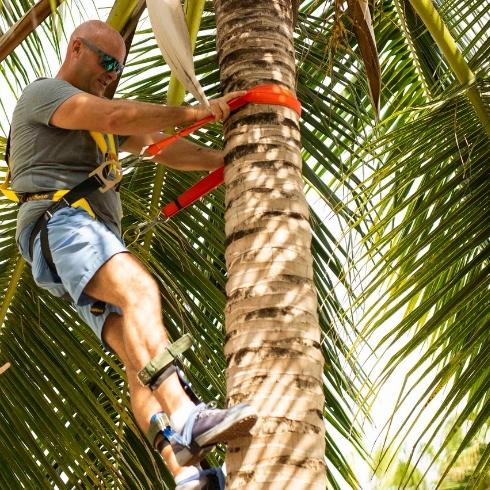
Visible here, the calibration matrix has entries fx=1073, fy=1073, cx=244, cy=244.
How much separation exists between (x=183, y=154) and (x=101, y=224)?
748mm

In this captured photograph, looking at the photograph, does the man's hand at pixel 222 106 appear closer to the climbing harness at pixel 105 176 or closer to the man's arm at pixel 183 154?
the climbing harness at pixel 105 176

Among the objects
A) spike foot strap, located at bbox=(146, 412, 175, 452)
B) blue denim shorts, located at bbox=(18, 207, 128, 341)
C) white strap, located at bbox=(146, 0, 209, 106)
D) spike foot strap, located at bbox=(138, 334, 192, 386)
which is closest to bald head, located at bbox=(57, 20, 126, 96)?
blue denim shorts, located at bbox=(18, 207, 128, 341)

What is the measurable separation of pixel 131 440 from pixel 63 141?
2.14m

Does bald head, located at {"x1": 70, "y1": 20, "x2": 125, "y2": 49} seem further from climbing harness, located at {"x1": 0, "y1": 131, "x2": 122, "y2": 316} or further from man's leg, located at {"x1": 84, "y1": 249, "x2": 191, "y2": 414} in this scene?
man's leg, located at {"x1": 84, "y1": 249, "x2": 191, "y2": 414}

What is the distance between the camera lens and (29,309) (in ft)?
16.2

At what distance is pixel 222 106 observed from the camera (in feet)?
10.3

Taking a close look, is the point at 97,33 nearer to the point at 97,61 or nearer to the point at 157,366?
the point at 97,61

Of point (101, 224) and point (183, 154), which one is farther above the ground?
point (183, 154)

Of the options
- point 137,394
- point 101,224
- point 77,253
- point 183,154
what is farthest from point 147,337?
point 183,154

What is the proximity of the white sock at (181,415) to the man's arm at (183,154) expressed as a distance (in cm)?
121

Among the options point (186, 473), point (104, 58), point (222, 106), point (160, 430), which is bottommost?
point (186, 473)

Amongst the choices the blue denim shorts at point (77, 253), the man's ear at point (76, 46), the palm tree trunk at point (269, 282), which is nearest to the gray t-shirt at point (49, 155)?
the blue denim shorts at point (77, 253)

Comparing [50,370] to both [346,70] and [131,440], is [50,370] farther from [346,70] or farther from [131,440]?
[346,70]

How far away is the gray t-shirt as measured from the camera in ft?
11.2
